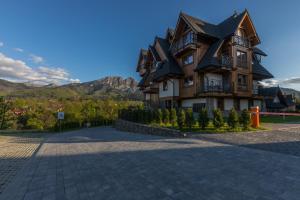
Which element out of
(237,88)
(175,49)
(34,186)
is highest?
(175,49)

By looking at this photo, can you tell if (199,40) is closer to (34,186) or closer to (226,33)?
(226,33)

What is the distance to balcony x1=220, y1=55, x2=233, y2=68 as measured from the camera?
764 inches


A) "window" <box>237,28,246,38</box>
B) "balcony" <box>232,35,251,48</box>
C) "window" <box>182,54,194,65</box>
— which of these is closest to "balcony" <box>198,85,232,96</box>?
"window" <box>182,54,194,65</box>

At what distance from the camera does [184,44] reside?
835 inches

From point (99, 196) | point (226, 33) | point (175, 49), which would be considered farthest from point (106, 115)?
point (99, 196)

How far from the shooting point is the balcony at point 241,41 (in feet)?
66.8

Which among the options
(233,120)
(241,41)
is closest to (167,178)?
(233,120)

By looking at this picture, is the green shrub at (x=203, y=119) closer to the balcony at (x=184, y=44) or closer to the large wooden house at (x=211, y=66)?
the large wooden house at (x=211, y=66)

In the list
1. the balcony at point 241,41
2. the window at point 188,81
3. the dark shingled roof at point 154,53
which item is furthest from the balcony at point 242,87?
the dark shingled roof at point 154,53

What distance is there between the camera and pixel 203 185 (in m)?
4.09

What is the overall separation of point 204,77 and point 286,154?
1421cm

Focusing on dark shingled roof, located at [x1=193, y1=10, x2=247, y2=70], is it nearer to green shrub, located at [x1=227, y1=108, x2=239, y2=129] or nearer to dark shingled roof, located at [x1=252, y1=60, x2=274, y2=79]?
dark shingled roof, located at [x1=252, y1=60, x2=274, y2=79]

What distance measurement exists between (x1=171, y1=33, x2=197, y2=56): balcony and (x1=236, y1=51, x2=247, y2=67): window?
5576mm

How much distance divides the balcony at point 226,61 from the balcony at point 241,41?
1876 mm
